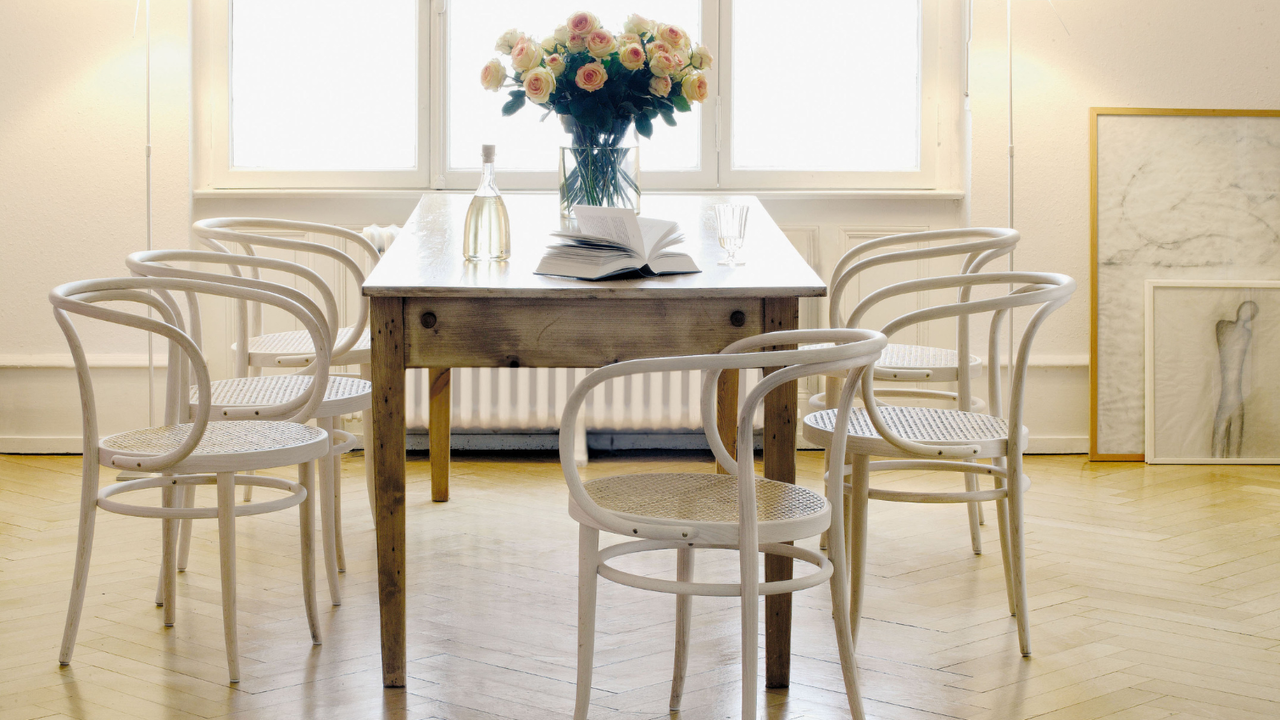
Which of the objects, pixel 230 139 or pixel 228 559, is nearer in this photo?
pixel 228 559

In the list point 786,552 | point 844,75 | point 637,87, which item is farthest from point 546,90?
point 844,75

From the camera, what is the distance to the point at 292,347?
312 centimetres

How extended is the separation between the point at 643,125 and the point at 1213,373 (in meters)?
2.36

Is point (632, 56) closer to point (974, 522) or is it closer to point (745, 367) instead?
point (745, 367)

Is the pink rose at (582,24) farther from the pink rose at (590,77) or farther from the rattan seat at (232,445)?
the rattan seat at (232,445)

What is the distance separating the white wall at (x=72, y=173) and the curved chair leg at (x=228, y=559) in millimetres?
2128

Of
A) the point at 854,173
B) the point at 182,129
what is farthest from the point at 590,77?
the point at 182,129

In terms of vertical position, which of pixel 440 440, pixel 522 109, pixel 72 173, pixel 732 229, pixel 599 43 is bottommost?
pixel 440 440

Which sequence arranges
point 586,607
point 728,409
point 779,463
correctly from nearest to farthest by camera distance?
point 586,607, point 779,463, point 728,409

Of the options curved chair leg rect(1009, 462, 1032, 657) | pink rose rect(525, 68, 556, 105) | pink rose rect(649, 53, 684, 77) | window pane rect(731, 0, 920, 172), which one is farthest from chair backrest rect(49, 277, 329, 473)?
window pane rect(731, 0, 920, 172)

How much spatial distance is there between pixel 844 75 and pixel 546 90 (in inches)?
75.8

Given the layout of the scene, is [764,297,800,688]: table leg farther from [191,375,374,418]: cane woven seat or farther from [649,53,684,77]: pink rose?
[191,375,374,418]: cane woven seat

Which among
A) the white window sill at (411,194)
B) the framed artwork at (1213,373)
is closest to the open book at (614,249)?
the white window sill at (411,194)

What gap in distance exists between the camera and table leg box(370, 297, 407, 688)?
203 centimetres
